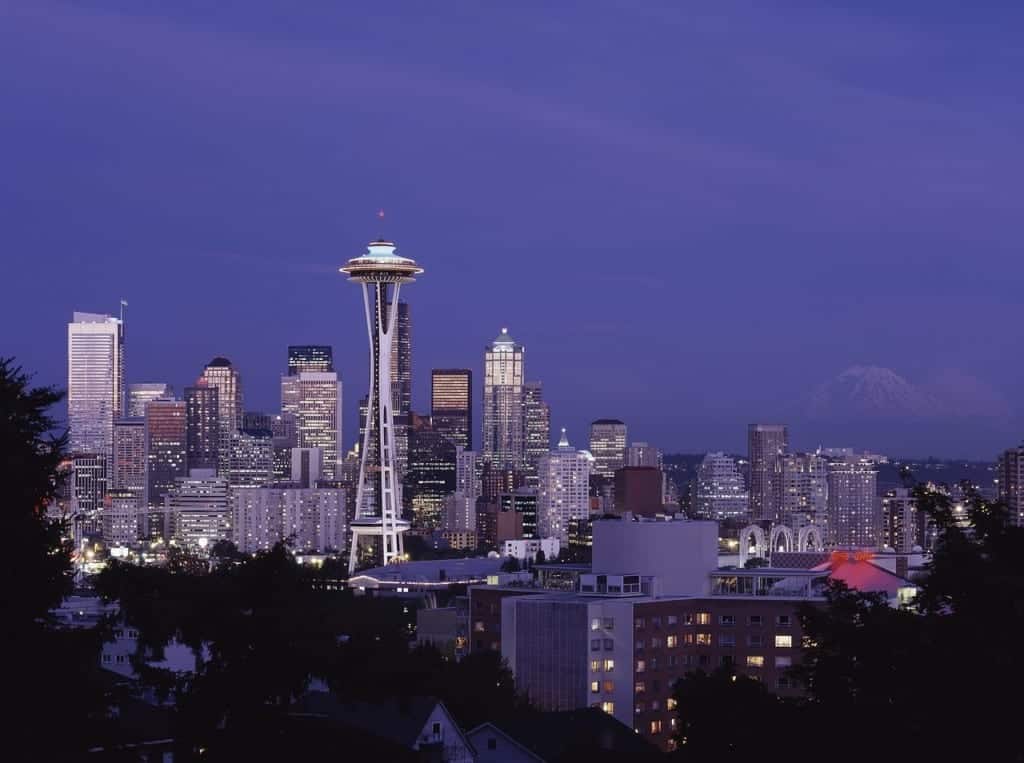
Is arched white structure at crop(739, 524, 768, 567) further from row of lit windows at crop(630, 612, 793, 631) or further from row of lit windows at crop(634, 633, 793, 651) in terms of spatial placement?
row of lit windows at crop(634, 633, 793, 651)

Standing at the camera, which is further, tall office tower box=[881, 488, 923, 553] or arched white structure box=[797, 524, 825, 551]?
tall office tower box=[881, 488, 923, 553]

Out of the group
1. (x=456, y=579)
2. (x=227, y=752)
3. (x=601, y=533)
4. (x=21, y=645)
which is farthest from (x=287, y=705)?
(x=456, y=579)

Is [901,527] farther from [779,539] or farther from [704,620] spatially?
[704,620]

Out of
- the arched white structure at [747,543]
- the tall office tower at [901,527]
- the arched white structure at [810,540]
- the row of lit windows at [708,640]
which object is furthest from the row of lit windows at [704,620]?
the tall office tower at [901,527]

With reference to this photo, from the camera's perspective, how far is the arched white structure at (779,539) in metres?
118

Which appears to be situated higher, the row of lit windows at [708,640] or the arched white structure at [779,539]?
the arched white structure at [779,539]

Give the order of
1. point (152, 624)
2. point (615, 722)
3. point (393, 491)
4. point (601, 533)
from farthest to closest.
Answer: point (393, 491), point (601, 533), point (615, 722), point (152, 624)

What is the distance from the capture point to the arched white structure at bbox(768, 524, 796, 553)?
118m

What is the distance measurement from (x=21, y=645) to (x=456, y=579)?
122807 mm

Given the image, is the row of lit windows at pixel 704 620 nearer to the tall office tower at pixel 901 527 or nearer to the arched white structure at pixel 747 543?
the arched white structure at pixel 747 543

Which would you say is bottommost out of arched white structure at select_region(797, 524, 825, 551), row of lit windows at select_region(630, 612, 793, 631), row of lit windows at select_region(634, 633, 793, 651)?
row of lit windows at select_region(634, 633, 793, 651)

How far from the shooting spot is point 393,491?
527 feet

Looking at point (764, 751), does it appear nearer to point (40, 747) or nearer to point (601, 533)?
point (40, 747)

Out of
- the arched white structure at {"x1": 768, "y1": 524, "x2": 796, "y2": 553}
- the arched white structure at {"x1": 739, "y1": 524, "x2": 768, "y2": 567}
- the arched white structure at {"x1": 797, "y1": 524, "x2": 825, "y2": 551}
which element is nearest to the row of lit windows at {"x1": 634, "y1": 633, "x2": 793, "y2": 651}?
the arched white structure at {"x1": 739, "y1": 524, "x2": 768, "y2": 567}
